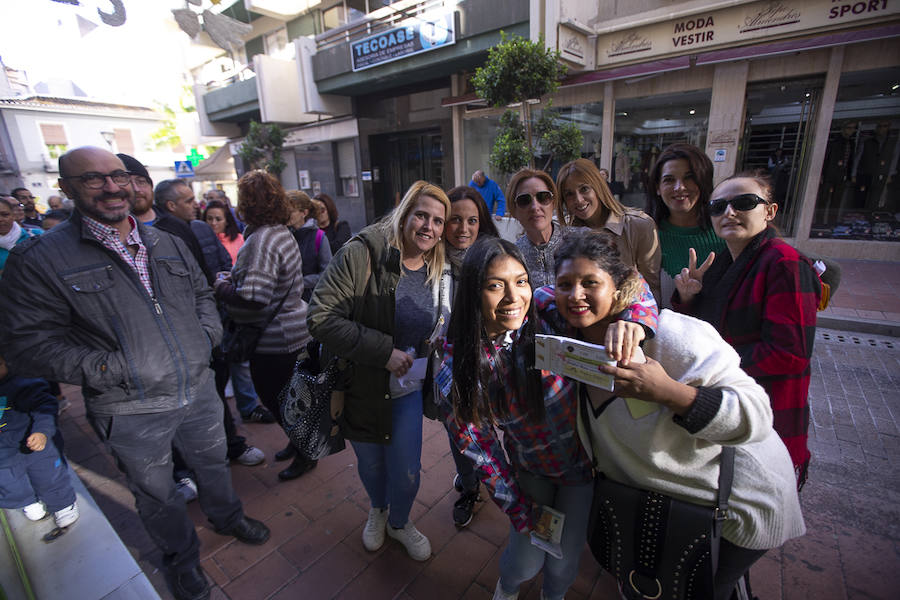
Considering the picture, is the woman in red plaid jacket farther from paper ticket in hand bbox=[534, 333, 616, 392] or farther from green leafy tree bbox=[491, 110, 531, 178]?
green leafy tree bbox=[491, 110, 531, 178]

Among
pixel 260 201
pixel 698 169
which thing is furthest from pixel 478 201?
pixel 260 201

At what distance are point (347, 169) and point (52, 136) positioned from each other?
2617cm

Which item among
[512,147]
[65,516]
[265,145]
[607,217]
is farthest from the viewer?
[265,145]

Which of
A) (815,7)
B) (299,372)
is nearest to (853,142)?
(815,7)

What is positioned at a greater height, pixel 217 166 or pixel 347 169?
pixel 217 166

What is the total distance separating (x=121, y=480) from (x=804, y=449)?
13.9 feet

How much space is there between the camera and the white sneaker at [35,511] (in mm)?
2596

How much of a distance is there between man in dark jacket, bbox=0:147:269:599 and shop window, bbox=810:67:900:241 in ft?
34.5

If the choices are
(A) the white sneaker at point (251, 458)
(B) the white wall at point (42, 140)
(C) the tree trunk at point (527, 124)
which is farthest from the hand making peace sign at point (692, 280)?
(B) the white wall at point (42, 140)

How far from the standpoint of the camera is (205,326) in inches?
89.5

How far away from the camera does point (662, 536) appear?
132 centimetres

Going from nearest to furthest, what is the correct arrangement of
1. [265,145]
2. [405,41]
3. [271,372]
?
[271,372], [405,41], [265,145]

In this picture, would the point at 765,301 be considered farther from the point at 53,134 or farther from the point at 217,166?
the point at 53,134

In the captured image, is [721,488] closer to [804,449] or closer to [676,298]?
[804,449]
